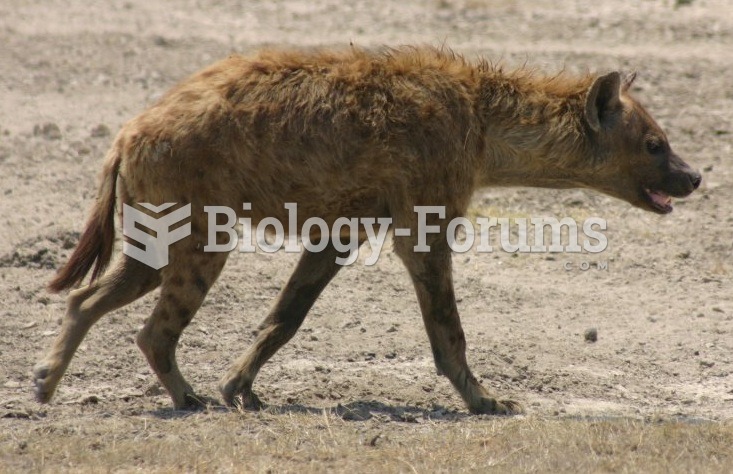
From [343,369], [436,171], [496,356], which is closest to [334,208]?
[436,171]

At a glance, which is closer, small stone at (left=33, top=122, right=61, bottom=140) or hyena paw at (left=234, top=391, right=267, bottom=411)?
hyena paw at (left=234, top=391, right=267, bottom=411)

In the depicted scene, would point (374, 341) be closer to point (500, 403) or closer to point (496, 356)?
point (496, 356)

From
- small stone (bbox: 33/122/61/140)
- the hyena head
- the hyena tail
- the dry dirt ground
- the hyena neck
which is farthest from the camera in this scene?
small stone (bbox: 33/122/61/140)

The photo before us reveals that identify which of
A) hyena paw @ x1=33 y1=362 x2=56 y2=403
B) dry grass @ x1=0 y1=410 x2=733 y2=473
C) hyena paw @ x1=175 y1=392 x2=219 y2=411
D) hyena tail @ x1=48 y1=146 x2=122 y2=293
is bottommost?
dry grass @ x1=0 y1=410 x2=733 y2=473

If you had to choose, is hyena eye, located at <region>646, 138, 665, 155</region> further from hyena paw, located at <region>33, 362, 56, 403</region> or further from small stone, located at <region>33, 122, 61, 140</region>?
small stone, located at <region>33, 122, 61, 140</region>

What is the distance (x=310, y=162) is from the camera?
5.26m

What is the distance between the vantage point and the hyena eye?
A: 5844 mm

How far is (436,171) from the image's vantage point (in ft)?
17.5

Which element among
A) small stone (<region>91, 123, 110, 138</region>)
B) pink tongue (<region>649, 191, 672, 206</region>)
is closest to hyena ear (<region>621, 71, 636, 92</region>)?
pink tongue (<region>649, 191, 672, 206</region>)

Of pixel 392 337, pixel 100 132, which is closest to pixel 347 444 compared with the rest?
pixel 392 337

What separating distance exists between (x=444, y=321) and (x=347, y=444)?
0.83 m

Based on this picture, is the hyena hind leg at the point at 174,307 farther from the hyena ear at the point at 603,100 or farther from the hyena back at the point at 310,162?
the hyena ear at the point at 603,100

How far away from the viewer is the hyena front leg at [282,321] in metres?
5.44

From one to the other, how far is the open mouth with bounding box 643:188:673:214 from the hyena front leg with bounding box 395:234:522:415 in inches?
41.7
